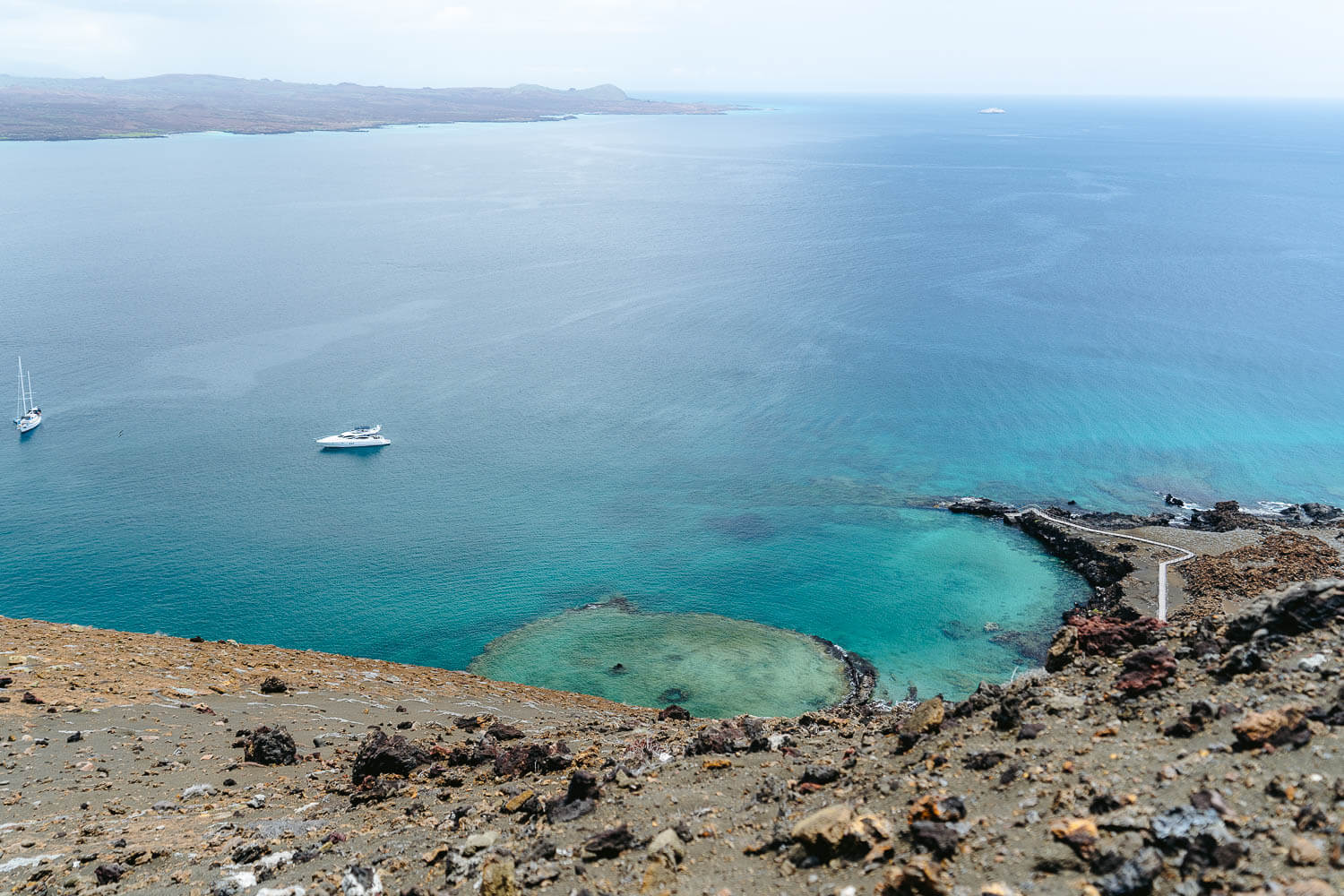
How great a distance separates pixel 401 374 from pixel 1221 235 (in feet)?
564

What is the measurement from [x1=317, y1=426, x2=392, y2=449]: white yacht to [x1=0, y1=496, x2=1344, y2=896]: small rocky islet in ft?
165

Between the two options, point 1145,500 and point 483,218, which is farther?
point 483,218

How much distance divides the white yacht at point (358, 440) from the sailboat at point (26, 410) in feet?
96.6

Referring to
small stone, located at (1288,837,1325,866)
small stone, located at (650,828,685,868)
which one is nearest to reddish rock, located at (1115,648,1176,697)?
small stone, located at (1288,837,1325,866)

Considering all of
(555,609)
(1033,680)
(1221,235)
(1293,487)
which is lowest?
(555,609)

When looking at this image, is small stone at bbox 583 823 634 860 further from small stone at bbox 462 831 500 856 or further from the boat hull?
the boat hull

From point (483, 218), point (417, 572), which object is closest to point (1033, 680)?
point (417, 572)

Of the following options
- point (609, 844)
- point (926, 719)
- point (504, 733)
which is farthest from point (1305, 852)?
point (504, 733)

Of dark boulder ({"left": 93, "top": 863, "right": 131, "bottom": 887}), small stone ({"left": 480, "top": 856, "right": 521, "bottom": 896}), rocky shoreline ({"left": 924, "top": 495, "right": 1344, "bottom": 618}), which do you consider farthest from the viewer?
rocky shoreline ({"left": 924, "top": 495, "right": 1344, "bottom": 618})

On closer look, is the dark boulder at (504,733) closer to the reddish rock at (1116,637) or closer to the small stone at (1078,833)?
the reddish rock at (1116,637)

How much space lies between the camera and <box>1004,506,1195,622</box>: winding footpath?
5259 cm

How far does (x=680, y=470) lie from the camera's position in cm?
7888

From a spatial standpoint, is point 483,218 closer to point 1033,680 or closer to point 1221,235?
point 1221,235

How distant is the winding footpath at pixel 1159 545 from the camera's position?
52594 mm
